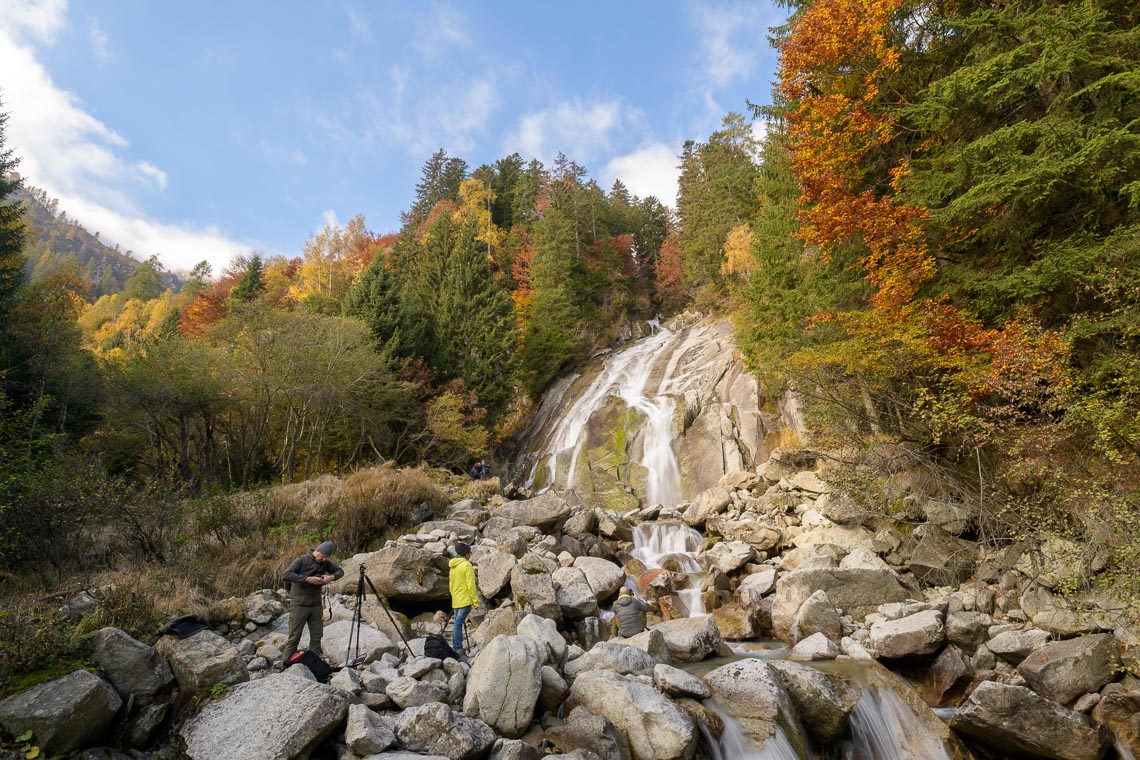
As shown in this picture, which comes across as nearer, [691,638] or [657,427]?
[691,638]

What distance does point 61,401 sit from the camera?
1789cm

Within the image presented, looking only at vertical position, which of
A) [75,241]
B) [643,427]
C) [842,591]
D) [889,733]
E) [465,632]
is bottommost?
[465,632]

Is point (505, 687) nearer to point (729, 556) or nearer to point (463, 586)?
point (463, 586)

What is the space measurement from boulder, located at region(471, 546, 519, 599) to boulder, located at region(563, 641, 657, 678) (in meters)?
3.61

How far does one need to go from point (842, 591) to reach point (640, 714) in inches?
261

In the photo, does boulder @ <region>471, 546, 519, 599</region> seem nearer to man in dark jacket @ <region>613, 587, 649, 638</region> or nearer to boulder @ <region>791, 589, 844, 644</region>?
man in dark jacket @ <region>613, 587, 649, 638</region>

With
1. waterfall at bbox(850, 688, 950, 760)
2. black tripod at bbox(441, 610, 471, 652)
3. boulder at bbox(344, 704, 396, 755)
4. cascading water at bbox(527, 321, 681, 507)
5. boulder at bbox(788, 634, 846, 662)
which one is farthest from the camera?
cascading water at bbox(527, 321, 681, 507)

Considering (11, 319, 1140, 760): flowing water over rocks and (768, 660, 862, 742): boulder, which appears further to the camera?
(768, 660, 862, 742): boulder

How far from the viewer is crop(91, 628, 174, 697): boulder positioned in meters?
5.21

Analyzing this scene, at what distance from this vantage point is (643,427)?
24547 mm

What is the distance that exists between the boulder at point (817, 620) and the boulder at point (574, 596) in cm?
399

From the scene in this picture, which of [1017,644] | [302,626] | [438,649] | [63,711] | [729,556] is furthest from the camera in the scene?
[729,556]

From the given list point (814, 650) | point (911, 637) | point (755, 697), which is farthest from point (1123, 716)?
point (755, 697)

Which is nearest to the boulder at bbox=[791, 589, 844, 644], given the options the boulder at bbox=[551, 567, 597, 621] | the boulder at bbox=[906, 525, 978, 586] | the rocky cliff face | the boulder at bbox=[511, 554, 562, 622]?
the boulder at bbox=[906, 525, 978, 586]
